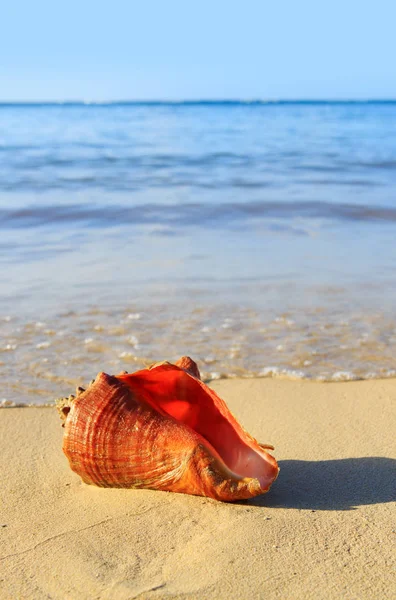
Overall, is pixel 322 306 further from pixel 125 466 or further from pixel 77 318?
pixel 125 466

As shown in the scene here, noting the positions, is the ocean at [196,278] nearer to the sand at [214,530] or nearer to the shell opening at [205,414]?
the sand at [214,530]

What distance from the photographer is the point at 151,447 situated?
1904 millimetres

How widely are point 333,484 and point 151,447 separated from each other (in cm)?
63

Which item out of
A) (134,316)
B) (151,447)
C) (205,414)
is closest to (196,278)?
(134,316)

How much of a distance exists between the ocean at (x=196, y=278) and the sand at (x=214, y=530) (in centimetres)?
71

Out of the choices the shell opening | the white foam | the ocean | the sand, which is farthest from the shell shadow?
the white foam

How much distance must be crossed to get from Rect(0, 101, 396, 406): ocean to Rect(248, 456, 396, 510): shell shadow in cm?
92

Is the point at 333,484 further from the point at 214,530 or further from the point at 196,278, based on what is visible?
the point at 196,278

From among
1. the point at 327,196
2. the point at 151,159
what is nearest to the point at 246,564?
the point at 327,196

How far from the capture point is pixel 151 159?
47.9 feet

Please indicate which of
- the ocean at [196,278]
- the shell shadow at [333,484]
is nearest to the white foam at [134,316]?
the ocean at [196,278]

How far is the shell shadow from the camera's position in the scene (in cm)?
200

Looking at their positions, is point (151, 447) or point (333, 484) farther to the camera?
point (333, 484)

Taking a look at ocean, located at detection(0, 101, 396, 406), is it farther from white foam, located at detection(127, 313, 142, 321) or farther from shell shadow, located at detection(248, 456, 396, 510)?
shell shadow, located at detection(248, 456, 396, 510)
